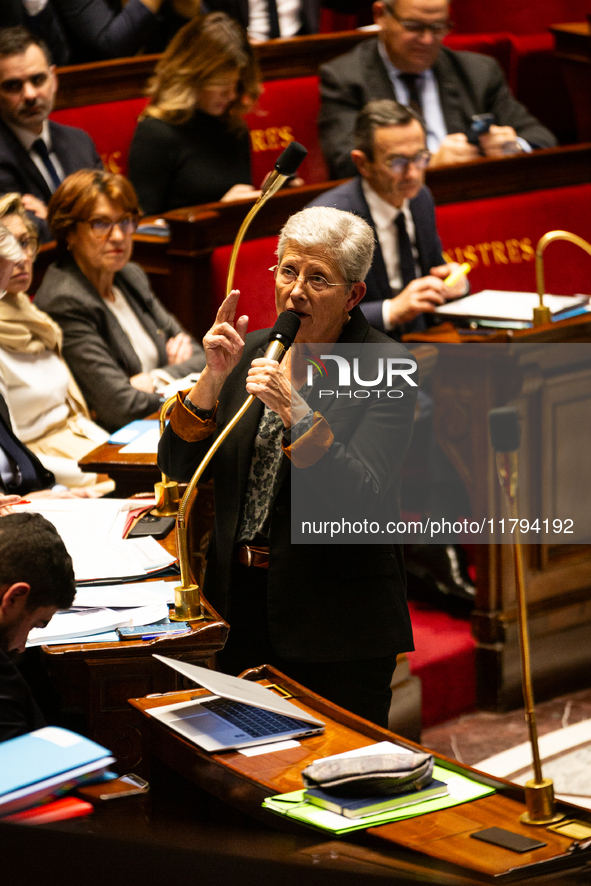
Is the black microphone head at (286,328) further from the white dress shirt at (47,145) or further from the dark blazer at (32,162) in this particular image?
the white dress shirt at (47,145)

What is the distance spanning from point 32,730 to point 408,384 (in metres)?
0.73

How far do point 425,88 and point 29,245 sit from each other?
6.48 feet

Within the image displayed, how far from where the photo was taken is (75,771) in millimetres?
1256

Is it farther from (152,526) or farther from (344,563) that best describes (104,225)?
(344,563)

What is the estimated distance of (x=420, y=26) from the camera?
4.03m

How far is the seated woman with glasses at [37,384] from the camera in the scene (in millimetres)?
2775

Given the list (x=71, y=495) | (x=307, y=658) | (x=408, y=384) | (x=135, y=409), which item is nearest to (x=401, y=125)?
(x=135, y=409)

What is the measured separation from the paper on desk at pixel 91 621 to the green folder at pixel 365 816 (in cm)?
46

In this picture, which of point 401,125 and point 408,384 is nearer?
point 408,384

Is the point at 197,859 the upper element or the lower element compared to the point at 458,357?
upper

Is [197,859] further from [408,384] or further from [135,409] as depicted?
[135,409]

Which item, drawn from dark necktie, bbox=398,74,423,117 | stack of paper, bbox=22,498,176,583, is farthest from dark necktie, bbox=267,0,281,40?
stack of paper, bbox=22,498,176,583

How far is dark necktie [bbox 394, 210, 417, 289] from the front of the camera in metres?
3.41

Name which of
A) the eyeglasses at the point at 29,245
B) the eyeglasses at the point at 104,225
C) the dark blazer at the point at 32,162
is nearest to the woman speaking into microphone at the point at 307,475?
the eyeglasses at the point at 29,245
